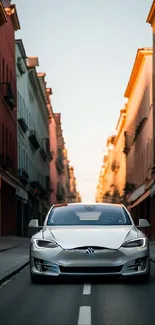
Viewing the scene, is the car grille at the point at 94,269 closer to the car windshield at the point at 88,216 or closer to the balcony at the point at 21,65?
the car windshield at the point at 88,216

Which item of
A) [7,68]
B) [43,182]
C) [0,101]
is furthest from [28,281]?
[43,182]

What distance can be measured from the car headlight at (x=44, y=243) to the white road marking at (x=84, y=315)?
9.56 ft

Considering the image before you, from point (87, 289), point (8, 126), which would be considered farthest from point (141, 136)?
point (87, 289)

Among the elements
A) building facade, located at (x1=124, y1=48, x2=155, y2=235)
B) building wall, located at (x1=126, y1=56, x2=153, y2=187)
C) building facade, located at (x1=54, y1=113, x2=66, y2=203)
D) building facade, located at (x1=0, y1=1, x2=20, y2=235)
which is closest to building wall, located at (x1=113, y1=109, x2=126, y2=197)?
building facade, located at (x1=54, y1=113, x2=66, y2=203)

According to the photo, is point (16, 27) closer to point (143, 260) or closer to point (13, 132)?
point (13, 132)

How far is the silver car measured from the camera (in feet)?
38.6

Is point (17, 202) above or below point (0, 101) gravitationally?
below

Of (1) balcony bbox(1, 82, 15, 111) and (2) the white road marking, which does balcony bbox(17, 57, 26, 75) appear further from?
(2) the white road marking

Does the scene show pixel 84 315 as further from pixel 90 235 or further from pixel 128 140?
pixel 128 140

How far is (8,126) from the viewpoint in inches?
1753

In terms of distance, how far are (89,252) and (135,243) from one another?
0.80 m

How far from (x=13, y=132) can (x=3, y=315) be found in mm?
39428

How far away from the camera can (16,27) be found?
5088cm

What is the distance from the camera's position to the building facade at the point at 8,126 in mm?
40906
